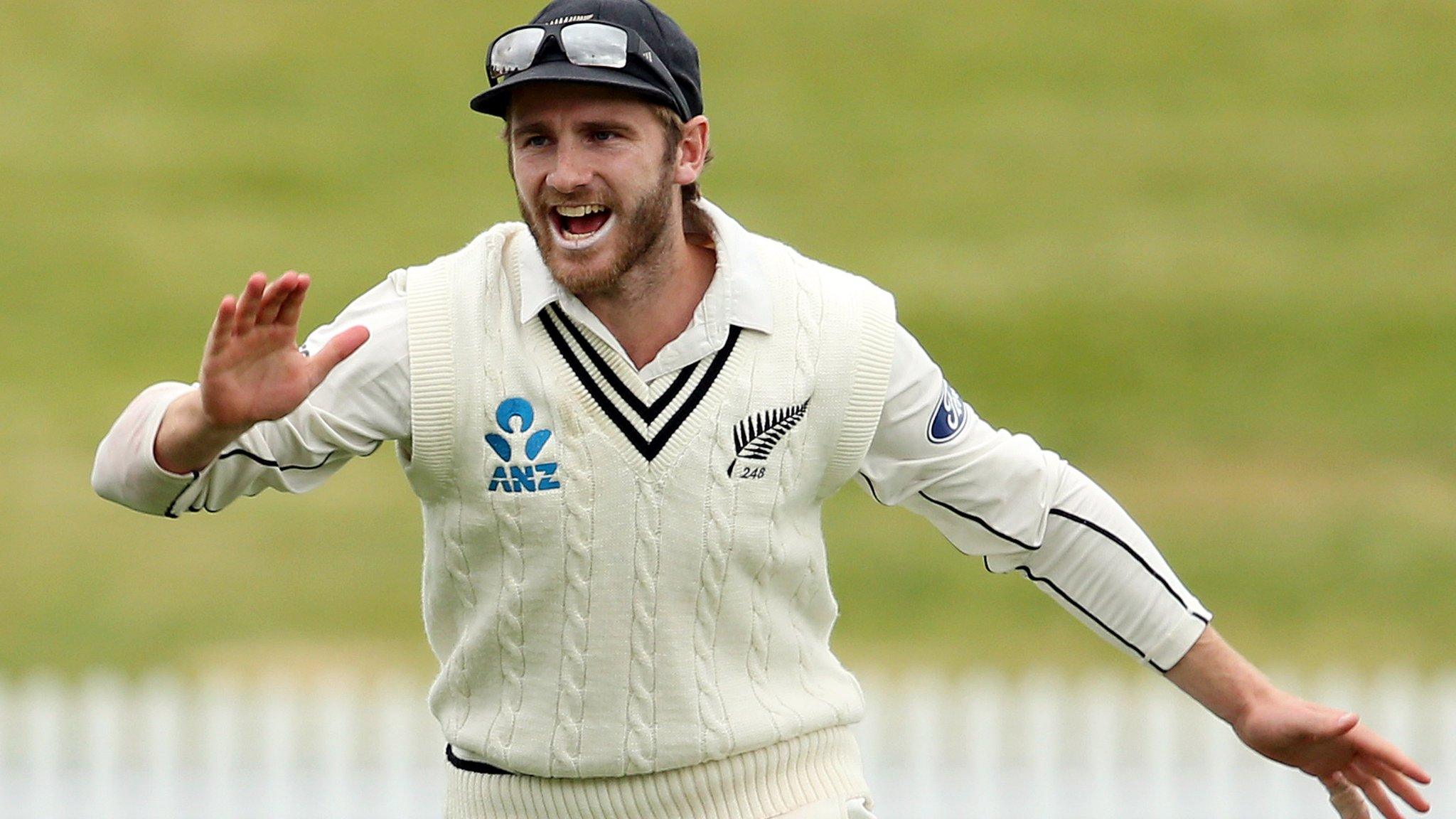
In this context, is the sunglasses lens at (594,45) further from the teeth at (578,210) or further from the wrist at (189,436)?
the wrist at (189,436)

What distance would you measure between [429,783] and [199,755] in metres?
0.76

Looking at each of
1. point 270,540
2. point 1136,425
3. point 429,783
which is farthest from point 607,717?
point 1136,425

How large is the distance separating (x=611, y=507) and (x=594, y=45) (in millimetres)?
725

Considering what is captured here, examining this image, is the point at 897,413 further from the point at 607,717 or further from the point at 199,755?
the point at 199,755

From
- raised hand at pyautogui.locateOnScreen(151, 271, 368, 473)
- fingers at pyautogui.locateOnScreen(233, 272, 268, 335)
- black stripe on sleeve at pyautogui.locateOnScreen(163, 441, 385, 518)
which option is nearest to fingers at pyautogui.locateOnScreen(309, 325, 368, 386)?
raised hand at pyautogui.locateOnScreen(151, 271, 368, 473)

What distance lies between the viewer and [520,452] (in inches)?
139

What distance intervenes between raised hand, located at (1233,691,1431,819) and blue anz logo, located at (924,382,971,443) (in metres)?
0.70

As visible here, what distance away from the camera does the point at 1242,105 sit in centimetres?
1656

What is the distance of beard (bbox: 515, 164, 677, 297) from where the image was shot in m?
3.52

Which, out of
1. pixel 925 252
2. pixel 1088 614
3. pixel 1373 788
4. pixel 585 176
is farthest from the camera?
pixel 925 252

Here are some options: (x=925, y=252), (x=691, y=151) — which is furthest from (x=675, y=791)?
(x=925, y=252)

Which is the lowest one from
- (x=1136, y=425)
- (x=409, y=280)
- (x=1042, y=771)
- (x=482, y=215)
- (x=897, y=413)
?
(x=1042, y=771)

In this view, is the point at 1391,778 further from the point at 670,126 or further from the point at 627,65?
the point at 627,65

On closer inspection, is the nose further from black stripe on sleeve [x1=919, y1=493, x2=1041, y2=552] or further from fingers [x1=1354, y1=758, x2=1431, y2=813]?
fingers [x1=1354, y1=758, x2=1431, y2=813]
